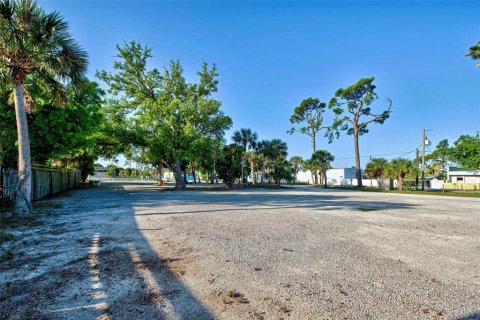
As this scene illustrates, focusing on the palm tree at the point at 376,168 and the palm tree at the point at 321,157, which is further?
the palm tree at the point at 321,157

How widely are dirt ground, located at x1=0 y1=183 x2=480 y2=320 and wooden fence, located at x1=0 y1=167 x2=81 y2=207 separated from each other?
528 centimetres

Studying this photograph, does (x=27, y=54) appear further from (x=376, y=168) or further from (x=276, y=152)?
(x=376, y=168)

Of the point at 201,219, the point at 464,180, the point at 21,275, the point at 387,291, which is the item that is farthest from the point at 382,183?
the point at 21,275

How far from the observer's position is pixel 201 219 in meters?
7.84

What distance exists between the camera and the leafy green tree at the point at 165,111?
24.4 metres

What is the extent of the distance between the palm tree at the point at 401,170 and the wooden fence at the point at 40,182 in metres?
34.3

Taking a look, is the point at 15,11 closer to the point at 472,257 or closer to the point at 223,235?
the point at 223,235

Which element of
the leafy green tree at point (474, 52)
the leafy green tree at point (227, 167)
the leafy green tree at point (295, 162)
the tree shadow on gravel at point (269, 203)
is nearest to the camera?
the tree shadow on gravel at point (269, 203)

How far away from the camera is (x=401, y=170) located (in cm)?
3059

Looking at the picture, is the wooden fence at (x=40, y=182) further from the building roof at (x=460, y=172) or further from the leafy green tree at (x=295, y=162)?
the building roof at (x=460, y=172)

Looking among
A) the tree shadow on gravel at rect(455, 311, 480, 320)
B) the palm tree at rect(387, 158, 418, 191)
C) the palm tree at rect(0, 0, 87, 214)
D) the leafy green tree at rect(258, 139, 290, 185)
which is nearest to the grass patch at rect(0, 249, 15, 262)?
the palm tree at rect(0, 0, 87, 214)

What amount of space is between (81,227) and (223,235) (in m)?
3.68

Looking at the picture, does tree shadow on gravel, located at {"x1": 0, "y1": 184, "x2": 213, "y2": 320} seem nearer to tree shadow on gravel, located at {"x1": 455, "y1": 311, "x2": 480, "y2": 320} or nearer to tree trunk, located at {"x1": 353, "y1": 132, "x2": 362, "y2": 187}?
tree shadow on gravel, located at {"x1": 455, "y1": 311, "x2": 480, "y2": 320}

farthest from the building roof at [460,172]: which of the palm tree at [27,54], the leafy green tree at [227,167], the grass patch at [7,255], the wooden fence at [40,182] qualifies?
the grass patch at [7,255]
